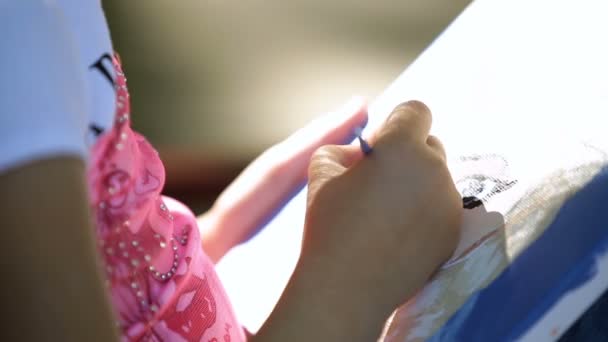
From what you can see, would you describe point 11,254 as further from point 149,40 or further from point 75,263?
point 149,40

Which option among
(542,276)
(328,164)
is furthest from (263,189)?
(542,276)

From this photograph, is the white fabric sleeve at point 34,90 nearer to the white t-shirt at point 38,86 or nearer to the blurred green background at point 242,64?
the white t-shirt at point 38,86

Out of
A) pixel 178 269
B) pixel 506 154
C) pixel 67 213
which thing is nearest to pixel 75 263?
pixel 67 213

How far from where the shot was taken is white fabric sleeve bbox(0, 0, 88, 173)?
0.96ft

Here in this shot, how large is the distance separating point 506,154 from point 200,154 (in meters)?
0.53

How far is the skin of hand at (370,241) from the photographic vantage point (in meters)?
0.45

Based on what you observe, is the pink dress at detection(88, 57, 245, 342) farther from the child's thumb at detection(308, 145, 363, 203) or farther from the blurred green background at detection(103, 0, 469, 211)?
the blurred green background at detection(103, 0, 469, 211)

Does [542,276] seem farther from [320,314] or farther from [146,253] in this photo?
[146,253]

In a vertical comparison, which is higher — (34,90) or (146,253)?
(34,90)

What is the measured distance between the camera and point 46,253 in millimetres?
297

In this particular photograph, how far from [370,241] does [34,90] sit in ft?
0.74

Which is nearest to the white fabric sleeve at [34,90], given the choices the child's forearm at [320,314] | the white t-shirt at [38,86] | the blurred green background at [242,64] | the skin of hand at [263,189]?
the white t-shirt at [38,86]

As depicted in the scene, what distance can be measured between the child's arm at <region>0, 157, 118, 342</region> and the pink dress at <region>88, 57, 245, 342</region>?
0.26ft

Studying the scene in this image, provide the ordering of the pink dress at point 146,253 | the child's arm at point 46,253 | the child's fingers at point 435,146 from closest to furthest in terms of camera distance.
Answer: the child's arm at point 46,253 < the pink dress at point 146,253 < the child's fingers at point 435,146
